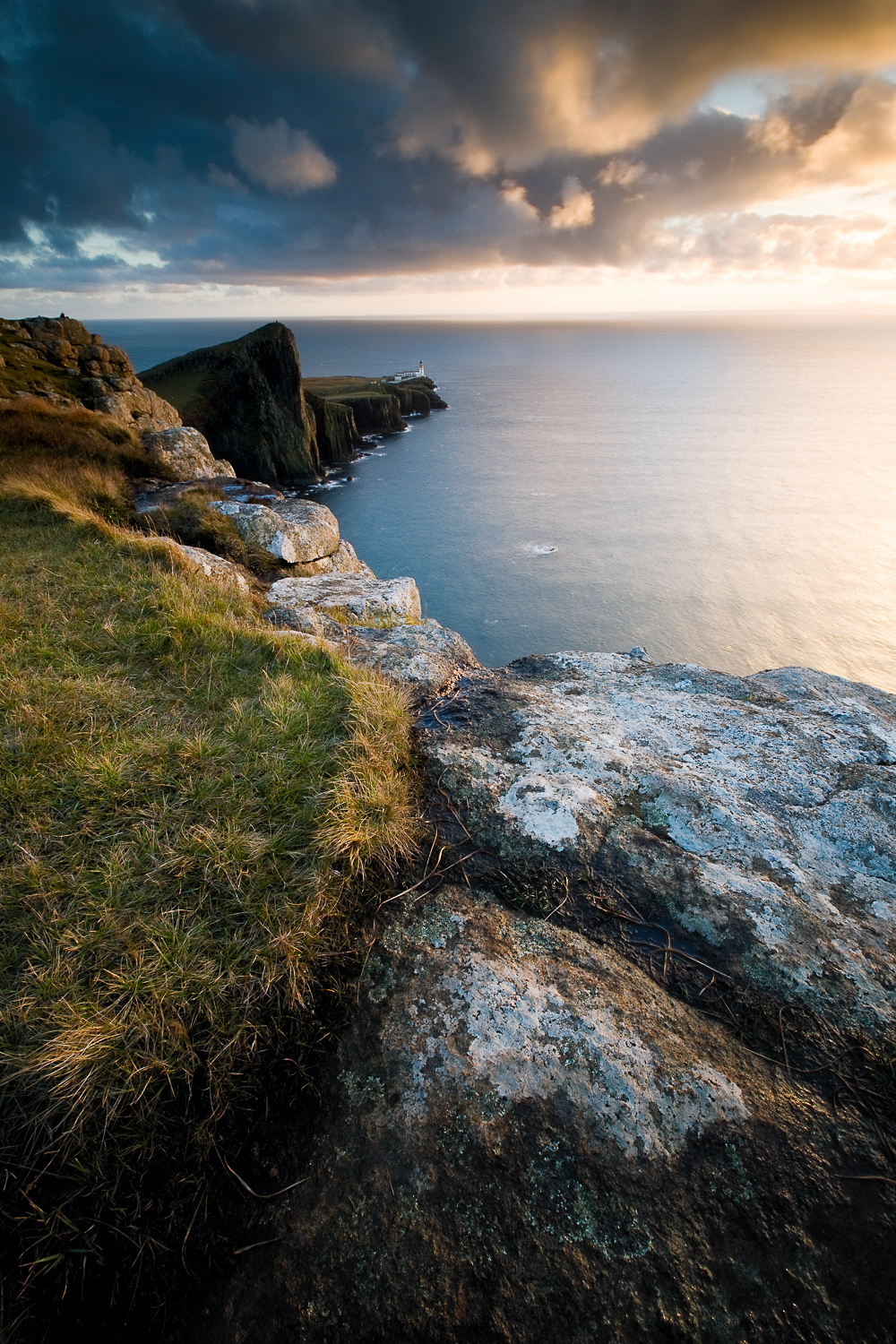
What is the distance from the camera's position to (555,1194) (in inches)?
90.7

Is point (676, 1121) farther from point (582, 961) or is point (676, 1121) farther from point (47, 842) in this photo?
point (47, 842)

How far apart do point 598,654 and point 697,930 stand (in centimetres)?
468

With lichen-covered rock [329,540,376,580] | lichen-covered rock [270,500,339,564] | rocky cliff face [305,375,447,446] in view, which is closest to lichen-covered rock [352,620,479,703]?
lichen-covered rock [270,500,339,564]

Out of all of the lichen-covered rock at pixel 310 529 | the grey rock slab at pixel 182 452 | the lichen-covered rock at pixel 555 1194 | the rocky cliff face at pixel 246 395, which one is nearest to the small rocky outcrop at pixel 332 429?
the rocky cliff face at pixel 246 395

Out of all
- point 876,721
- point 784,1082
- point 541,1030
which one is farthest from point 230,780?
point 876,721

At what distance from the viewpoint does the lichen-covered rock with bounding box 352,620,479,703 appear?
6.01m

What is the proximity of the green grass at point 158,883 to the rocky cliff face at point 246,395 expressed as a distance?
175ft

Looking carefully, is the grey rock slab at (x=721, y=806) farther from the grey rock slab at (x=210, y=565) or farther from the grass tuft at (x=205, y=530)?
the grass tuft at (x=205, y=530)

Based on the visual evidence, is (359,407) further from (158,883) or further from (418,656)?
(158,883)

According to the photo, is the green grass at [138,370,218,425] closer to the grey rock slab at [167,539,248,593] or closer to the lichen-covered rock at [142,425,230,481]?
the lichen-covered rock at [142,425,230,481]

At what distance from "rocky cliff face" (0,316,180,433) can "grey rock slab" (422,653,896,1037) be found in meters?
24.5

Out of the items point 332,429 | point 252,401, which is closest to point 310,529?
point 252,401

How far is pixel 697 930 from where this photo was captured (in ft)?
11.2

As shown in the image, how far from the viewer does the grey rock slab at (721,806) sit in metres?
3.33
